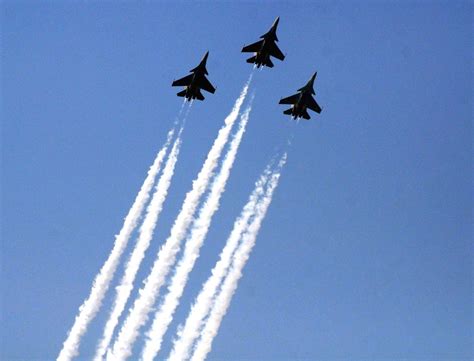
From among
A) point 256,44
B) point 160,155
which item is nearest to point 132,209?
point 160,155

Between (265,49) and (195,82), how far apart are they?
27.4 ft

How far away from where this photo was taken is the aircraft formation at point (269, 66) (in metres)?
76.7

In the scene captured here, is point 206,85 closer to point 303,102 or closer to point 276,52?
point 276,52

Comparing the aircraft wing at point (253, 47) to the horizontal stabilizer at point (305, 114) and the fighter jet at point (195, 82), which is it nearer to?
the fighter jet at point (195, 82)

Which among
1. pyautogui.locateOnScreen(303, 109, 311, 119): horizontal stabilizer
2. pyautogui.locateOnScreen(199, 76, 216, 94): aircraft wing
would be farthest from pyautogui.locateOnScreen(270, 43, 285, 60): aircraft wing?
pyautogui.locateOnScreen(199, 76, 216, 94): aircraft wing

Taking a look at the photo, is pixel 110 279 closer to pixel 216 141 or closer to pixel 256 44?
pixel 216 141

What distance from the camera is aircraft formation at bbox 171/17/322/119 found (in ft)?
252

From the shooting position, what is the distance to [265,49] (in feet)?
251

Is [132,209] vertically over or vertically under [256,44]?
under

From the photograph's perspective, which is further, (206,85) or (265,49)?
(206,85)

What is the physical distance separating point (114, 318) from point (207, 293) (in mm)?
9098

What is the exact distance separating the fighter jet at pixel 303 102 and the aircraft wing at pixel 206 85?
25.5 ft

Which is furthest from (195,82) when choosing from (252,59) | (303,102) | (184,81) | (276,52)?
(303,102)

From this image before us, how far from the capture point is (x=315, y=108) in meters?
79.2
